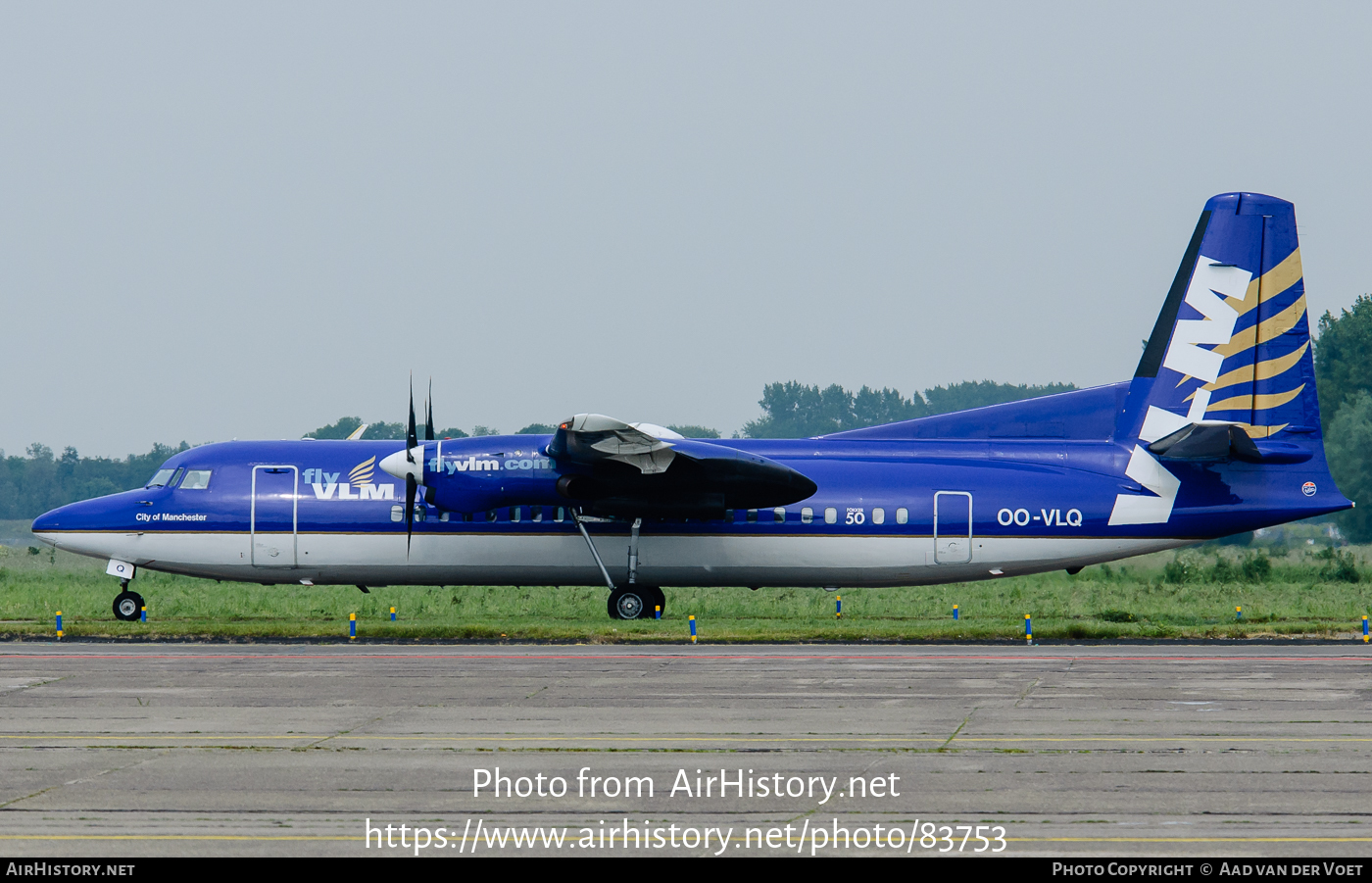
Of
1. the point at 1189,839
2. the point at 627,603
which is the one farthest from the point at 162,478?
→ the point at 1189,839

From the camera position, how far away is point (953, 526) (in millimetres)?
27969

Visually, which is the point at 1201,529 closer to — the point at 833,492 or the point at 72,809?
the point at 833,492

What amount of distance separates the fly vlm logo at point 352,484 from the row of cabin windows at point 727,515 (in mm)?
499

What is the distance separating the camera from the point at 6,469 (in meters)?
142

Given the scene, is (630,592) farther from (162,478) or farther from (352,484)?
(162,478)

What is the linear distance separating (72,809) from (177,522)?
1932 cm

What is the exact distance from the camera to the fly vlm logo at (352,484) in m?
28.4

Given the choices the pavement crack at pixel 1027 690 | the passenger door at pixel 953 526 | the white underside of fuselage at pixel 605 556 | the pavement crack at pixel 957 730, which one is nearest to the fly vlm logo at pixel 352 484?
the white underside of fuselage at pixel 605 556

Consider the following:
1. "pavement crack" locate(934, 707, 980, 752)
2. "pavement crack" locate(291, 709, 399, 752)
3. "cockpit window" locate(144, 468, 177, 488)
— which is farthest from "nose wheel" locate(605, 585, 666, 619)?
"pavement crack" locate(934, 707, 980, 752)

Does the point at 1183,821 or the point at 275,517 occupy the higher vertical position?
the point at 275,517

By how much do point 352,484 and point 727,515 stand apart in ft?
26.3

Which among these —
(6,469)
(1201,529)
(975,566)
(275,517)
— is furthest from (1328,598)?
(6,469)

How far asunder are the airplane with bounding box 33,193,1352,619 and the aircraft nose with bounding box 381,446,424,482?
0.09ft
